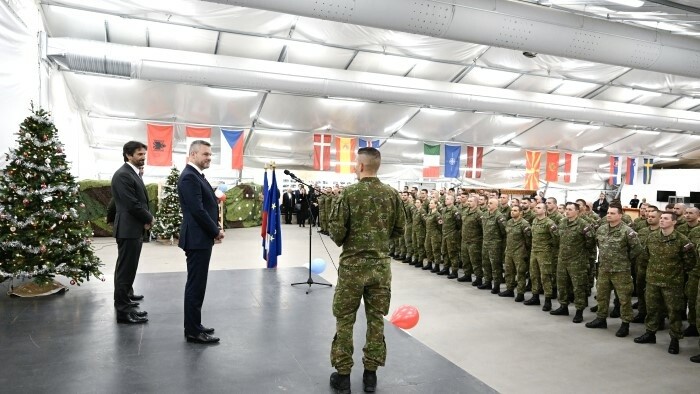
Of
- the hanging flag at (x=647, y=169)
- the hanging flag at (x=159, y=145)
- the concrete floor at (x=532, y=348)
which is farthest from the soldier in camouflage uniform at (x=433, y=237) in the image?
the hanging flag at (x=647, y=169)

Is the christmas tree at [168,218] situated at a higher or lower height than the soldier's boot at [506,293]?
higher

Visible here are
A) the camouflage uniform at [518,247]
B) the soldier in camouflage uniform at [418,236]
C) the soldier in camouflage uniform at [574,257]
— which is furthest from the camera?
the soldier in camouflage uniform at [418,236]

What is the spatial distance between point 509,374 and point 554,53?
17.8ft

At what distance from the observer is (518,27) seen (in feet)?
21.7

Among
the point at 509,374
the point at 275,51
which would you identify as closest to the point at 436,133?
the point at 275,51

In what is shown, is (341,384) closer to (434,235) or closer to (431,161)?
(434,235)

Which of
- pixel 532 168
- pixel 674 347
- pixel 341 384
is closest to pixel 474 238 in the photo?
pixel 674 347

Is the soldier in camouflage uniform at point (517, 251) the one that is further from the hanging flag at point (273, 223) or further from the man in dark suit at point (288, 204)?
the man in dark suit at point (288, 204)

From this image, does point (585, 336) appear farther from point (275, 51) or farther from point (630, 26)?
point (275, 51)

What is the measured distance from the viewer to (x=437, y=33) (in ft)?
21.0

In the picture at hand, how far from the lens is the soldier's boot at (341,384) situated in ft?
8.67

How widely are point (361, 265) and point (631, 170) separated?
68.8ft

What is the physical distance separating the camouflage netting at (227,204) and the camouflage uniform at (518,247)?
9.72m

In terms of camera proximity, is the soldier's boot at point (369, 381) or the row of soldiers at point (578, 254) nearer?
the soldier's boot at point (369, 381)
